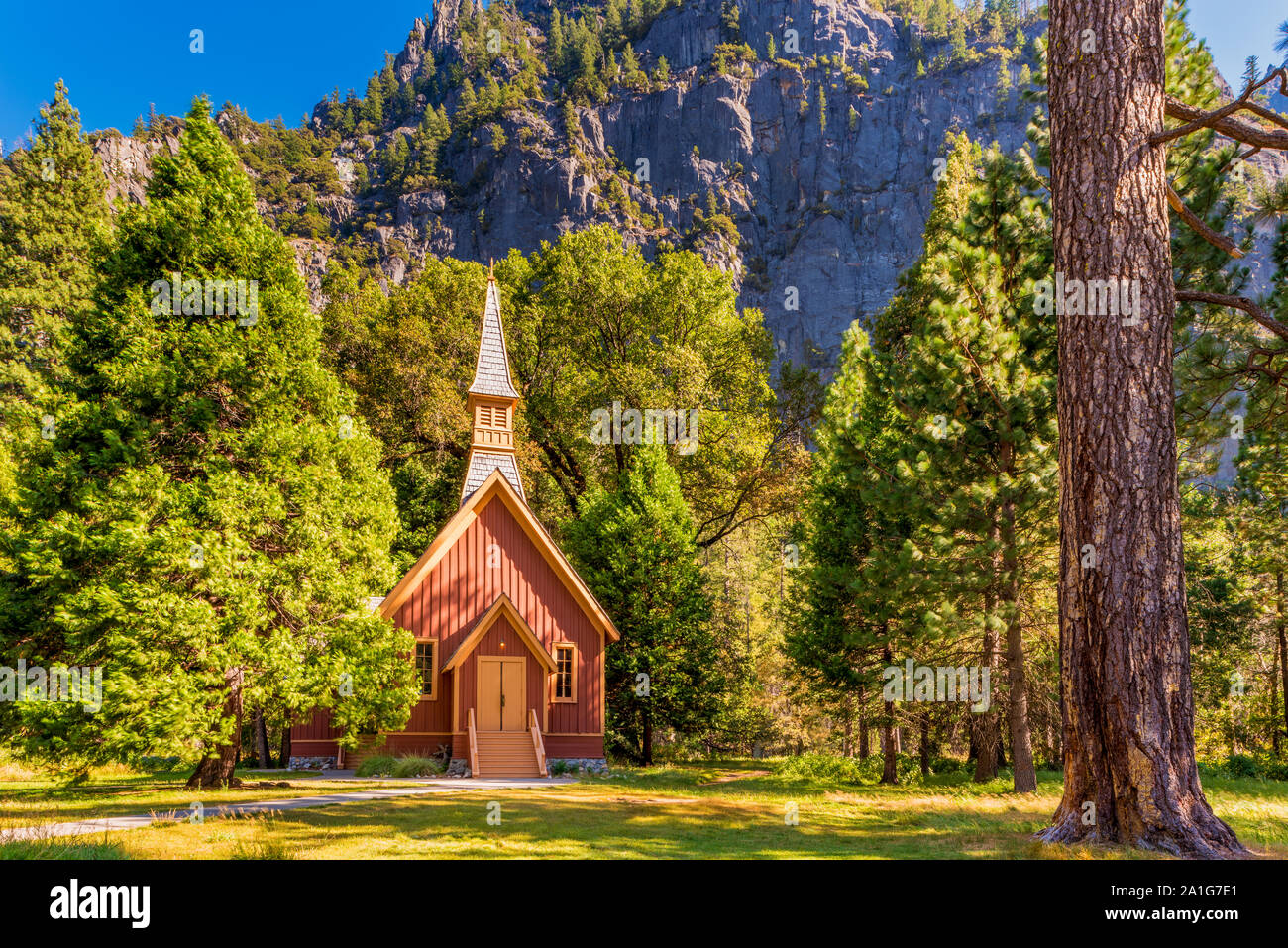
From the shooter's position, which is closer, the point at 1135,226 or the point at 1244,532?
the point at 1135,226

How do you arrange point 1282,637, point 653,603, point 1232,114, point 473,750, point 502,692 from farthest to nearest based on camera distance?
point 653,603
point 1282,637
point 502,692
point 473,750
point 1232,114

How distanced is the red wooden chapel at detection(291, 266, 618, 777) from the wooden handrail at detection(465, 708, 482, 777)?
0.03 m

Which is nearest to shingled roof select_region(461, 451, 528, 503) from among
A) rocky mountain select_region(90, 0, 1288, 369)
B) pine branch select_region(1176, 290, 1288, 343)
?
pine branch select_region(1176, 290, 1288, 343)

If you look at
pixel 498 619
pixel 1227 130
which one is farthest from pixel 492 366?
pixel 1227 130

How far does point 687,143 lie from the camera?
121 metres

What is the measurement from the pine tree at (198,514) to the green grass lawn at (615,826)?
65.4 inches

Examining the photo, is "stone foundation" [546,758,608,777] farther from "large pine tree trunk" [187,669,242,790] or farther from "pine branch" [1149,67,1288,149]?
"pine branch" [1149,67,1288,149]

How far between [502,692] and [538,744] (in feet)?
5.87

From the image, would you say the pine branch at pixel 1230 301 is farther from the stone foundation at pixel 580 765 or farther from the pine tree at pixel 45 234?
the pine tree at pixel 45 234

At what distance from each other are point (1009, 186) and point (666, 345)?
627 inches

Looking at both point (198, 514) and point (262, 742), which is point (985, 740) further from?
point (262, 742)

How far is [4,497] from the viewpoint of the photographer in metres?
14.2
